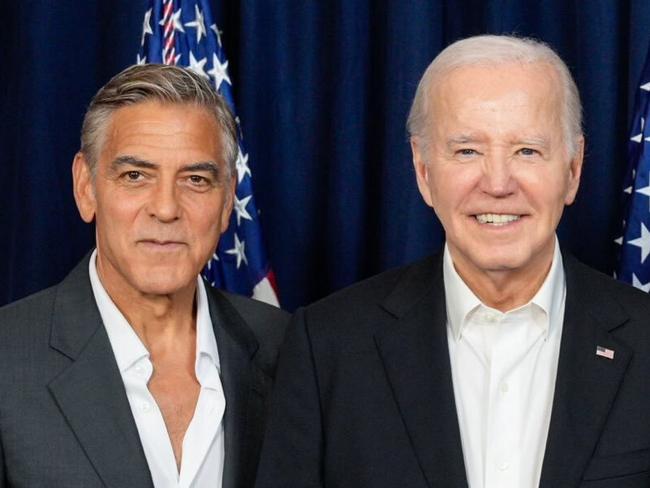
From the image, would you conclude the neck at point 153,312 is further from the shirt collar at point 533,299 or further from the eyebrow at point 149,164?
the shirt collar at point 533,299

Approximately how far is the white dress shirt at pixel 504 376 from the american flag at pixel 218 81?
110 cm

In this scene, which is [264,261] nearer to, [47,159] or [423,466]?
[47,159]

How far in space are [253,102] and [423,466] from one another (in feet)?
5.56

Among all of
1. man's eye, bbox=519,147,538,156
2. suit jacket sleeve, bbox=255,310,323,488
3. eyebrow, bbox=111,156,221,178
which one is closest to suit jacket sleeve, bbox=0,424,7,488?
suit jacket sleeve, bbox=255,310,323,488

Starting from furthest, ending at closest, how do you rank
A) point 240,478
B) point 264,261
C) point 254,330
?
1. point 264,261
2. point 254,330
3. point 240,478

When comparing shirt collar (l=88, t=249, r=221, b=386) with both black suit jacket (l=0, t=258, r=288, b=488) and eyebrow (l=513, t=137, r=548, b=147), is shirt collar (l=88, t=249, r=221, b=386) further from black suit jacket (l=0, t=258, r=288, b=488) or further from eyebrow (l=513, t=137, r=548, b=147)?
eyebrow (l=513, t=137, r=548, b=147)

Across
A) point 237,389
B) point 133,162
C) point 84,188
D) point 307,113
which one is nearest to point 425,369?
point 237,389

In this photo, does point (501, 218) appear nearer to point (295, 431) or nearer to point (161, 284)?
point (295, 431)

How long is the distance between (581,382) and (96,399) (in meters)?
0.95

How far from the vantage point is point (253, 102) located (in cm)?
375

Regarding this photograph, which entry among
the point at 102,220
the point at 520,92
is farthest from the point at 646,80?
the point at 102,220

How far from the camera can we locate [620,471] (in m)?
2.24

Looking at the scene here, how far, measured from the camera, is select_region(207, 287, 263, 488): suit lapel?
2688mm

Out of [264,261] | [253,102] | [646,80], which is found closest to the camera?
[646,80]
